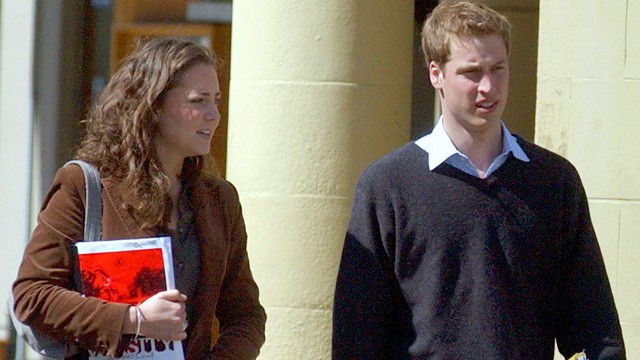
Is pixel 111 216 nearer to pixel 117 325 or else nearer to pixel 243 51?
pixel 117 325

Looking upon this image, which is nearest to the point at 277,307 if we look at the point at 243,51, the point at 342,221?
the point at 342,221

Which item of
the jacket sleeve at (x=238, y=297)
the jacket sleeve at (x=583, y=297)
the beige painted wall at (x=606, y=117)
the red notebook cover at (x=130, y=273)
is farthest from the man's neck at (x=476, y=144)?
the beige painted wall at (x=606, y=117)

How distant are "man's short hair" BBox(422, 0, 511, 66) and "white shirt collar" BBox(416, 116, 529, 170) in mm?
210

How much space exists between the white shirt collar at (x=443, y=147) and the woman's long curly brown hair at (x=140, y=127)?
65 cm

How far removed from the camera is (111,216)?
11.8ft

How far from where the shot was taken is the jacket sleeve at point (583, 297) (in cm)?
369

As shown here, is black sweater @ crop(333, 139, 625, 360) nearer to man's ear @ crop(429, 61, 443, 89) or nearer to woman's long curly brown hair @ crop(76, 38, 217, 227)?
man's ear @ crop(429, 61, 443, 89)

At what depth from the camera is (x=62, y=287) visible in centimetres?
354

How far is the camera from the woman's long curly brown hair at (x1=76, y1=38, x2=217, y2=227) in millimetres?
3613

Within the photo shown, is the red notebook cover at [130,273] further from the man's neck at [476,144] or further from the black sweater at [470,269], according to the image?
the man's neck at [476,144]

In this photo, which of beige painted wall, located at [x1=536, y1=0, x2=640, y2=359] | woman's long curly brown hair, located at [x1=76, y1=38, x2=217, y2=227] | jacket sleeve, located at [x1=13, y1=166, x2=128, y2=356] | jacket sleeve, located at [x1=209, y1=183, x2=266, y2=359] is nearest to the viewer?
jacket sleeve, located at [x1=13, y1=166, x2=128, y2=356]

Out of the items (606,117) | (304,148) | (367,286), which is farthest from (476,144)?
(304,148)

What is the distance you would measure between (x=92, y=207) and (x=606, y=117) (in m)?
2.57

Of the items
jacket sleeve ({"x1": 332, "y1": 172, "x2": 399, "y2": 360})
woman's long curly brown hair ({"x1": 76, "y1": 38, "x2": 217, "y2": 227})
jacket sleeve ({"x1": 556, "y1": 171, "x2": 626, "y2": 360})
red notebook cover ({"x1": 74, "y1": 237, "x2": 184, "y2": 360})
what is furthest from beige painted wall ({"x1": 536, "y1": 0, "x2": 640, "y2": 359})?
red notebook cover ({"x1": 74, "y1": 237, "x2": 184, "y2": 360})
